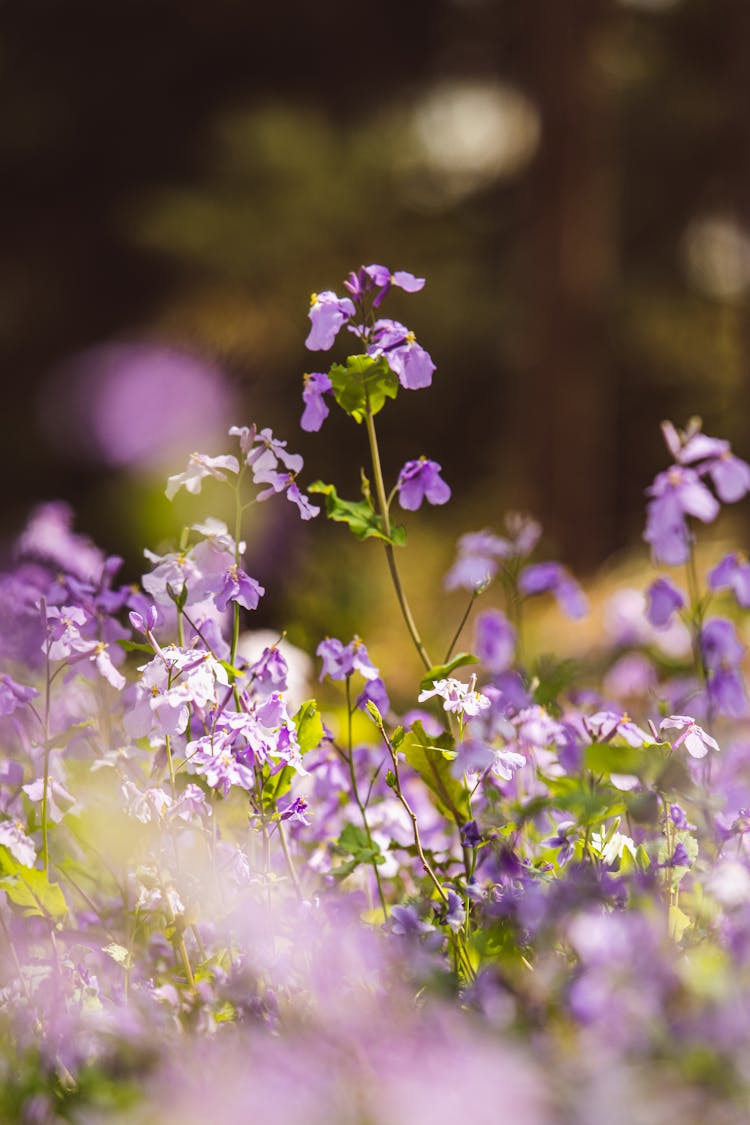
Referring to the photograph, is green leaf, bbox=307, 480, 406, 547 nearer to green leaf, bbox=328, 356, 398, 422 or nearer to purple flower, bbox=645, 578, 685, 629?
green leaf, bbox=328, 356, 398, 422

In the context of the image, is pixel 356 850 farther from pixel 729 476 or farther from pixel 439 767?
pixel 729 476

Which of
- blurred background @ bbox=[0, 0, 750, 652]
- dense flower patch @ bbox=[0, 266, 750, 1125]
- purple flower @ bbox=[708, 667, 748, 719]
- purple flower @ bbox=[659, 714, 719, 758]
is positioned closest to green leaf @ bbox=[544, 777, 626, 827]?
dense flower patch @ bbox=[0, 266, 750, 1125]

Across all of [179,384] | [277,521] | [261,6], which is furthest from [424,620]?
[261,6]

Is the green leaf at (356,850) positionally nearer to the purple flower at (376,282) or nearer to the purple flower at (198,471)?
the purple flower at (198,471)

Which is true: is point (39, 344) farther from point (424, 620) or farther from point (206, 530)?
point (206, 530)

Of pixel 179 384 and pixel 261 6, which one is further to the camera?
pixel 261 6

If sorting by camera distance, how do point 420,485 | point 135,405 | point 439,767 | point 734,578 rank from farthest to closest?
point 135,405
point 734,578
point 420,485
point 439,767

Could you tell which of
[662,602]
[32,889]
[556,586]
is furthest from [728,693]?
[32,889]
